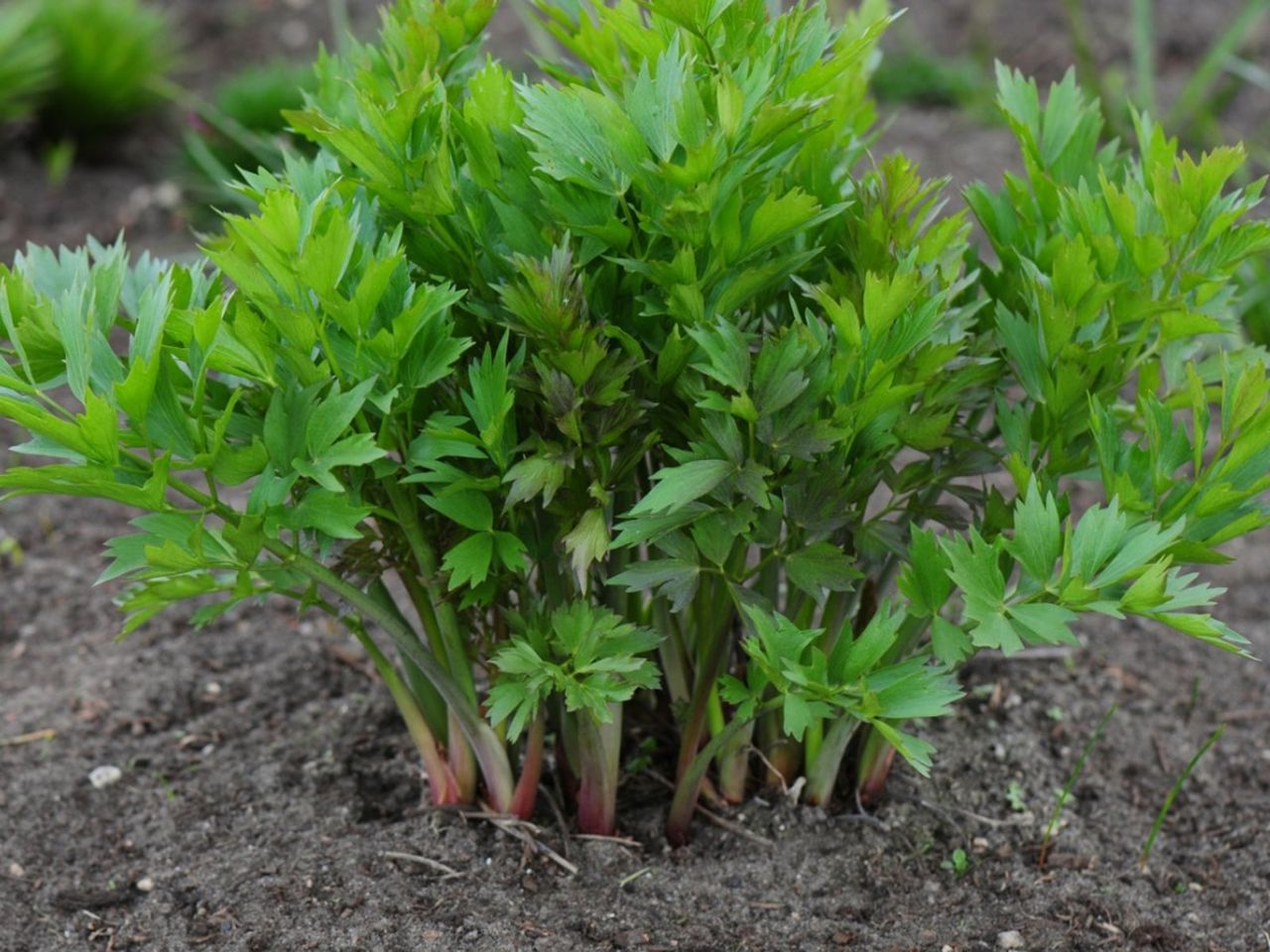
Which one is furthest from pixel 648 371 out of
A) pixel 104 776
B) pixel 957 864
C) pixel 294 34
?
pixel 294 34

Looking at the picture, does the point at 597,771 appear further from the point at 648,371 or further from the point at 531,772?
the point at 648,371

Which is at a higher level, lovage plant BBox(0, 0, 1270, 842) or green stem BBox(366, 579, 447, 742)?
lovage plant BBox(0, 0, 1270, 842)

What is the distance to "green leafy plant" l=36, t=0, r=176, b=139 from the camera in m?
4.67

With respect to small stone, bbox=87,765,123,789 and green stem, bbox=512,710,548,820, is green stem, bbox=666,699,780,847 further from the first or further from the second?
small stone, bbox=87,765,123,789

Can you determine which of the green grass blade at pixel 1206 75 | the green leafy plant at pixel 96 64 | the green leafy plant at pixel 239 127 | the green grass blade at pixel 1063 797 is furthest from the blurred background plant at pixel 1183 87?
the green leafy plant at pixel 96 64

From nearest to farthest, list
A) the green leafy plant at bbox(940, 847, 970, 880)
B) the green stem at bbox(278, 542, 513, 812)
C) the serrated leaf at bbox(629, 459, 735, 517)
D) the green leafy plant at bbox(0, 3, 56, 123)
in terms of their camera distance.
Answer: the serrated leaf at bbox(629, 459, 735, 517)
the green stem at bbox(278, 542, 513, 812)
the green leafy plant at bbox(940, 847, 970, 880)
the green leafy plant at bbox(0, 3, 56, 123)

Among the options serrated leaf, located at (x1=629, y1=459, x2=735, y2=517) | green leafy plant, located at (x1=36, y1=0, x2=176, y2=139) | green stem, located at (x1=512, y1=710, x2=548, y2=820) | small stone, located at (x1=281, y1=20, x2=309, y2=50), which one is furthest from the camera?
small stone, located at (x1=281, y1=20, x2=309, y2=50)

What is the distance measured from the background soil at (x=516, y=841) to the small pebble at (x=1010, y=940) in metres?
0.01

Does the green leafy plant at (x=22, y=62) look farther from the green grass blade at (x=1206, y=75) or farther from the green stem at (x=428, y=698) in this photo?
the green grass blade at (x=1206, y=75)

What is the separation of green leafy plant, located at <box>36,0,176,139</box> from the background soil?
246cm

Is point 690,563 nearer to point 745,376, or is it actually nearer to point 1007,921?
point 745,376

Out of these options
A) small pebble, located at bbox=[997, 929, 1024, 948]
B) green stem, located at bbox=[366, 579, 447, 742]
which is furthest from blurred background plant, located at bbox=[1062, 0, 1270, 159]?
green stem, located at bbox=[366, 579, 447, 742]

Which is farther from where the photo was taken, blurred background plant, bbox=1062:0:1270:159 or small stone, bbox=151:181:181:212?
small stone, bbox=151:181:181:212

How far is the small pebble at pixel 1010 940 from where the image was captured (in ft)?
5.87
